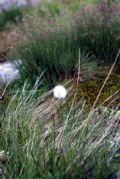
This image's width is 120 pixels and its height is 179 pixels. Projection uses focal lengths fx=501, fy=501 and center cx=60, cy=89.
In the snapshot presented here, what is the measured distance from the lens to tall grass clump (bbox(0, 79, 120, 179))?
296 cm

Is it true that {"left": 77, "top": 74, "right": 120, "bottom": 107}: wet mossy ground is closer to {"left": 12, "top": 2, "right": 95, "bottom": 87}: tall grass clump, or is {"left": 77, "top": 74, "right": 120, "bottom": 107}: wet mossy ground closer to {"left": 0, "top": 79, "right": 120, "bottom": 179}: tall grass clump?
{"left": 12, "top": 2, "right": 95, "bottom": 87}: tall grass clump

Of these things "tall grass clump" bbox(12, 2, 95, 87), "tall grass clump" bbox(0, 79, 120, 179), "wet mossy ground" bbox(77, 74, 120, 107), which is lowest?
"tall grass clump" bbox(0, 79, 120, 179)

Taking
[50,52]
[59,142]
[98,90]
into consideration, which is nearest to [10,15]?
[50,52]

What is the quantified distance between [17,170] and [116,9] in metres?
2.54

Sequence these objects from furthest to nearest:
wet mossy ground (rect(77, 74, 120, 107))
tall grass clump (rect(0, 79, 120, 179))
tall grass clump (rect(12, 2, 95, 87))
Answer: tall grass clump (rect(12, 2, 95, 87)) → wet mossy ground (rect(77, 74, 120, 107)) → tall grass clump (rect(0, 79, 120, 179))

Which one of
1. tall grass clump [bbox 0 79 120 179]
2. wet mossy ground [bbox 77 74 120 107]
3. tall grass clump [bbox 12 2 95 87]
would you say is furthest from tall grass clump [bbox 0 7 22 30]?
tall grass clump [bbox 0 79 120 179]

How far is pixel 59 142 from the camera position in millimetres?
3250

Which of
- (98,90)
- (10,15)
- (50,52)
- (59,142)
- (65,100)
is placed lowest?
(59,142)

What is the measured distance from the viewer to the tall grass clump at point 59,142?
296 centimetres

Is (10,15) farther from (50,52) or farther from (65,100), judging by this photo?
(65,100)

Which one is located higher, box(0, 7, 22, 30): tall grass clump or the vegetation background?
box(0, 7, 22, 30): tall grass clump

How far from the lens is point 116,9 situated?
5082mm

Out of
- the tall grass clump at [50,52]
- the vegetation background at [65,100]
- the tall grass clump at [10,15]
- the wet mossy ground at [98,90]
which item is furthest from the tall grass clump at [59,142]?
the tall grass clump at [10,15]

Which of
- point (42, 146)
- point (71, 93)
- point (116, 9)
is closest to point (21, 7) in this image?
point (116, 9)
